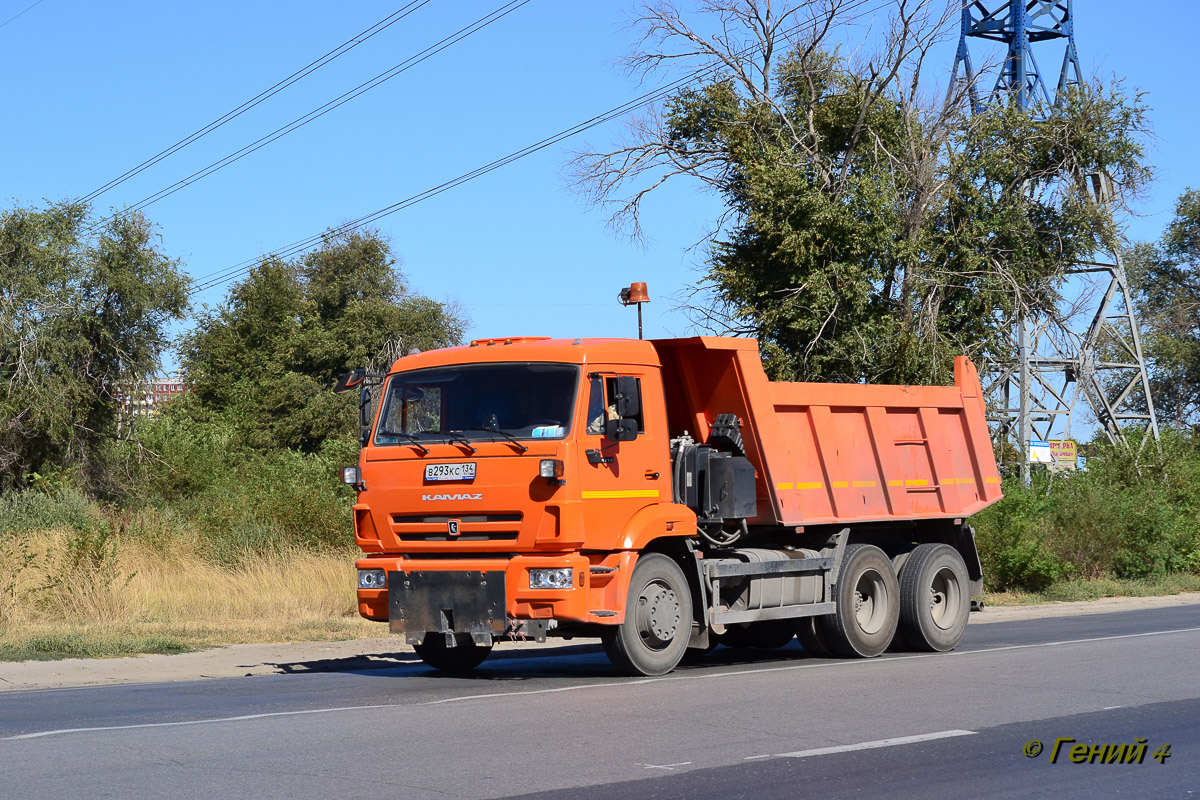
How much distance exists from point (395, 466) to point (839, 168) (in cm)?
1893

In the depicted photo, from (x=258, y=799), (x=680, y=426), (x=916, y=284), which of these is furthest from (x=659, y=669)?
(x=916, y=284)

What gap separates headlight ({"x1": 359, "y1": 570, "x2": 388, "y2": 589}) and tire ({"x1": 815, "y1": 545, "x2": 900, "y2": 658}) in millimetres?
4860

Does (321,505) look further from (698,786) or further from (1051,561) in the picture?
(698,786)

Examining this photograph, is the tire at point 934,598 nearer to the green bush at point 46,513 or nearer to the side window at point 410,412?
the side window at point 410,412

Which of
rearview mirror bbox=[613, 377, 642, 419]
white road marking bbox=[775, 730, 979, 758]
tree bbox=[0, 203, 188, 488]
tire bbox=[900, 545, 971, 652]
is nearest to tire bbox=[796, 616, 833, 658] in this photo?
tire bbox=[900, 545, 971, 652]

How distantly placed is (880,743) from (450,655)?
6.02m

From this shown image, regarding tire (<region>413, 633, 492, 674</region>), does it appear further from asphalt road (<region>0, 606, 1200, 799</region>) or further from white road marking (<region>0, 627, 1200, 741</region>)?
white road marking (<region>0, 627, 1200, 741</region>)

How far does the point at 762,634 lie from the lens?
48.3 feet

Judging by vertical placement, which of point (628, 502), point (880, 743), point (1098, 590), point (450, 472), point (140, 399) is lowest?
point (1098, 590)

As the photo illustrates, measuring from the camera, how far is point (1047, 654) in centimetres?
1334

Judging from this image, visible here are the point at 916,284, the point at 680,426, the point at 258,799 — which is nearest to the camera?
the point at 258,799

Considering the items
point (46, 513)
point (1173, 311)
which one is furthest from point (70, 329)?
point (1173, 311)

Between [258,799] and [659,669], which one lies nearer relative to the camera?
[258,799]

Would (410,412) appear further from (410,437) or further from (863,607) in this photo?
(863,607)
